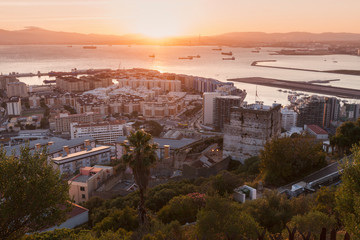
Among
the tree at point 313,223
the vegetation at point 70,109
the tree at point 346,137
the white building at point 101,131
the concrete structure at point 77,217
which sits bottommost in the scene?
the vegetation at point 70,109

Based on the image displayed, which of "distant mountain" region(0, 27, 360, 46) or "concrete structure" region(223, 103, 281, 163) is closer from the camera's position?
"concrete structure" region(223, 103, 281, 163)

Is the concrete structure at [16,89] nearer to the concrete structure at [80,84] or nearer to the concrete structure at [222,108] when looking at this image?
the concrete structure at [80,84]

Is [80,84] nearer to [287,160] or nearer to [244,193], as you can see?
[287,160]

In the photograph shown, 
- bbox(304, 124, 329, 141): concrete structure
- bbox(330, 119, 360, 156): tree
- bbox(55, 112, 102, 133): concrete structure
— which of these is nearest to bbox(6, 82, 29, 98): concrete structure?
bbox(55, 112, 102, 133): concrete structure

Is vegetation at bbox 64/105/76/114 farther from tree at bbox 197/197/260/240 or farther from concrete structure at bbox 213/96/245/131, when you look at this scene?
tree at bbox 197/197/260/240

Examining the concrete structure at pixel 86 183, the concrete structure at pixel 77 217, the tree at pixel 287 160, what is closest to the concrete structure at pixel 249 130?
the tree at pixel 287 160

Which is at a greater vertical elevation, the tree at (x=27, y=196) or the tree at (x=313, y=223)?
the tree at (x=27, y=196)
